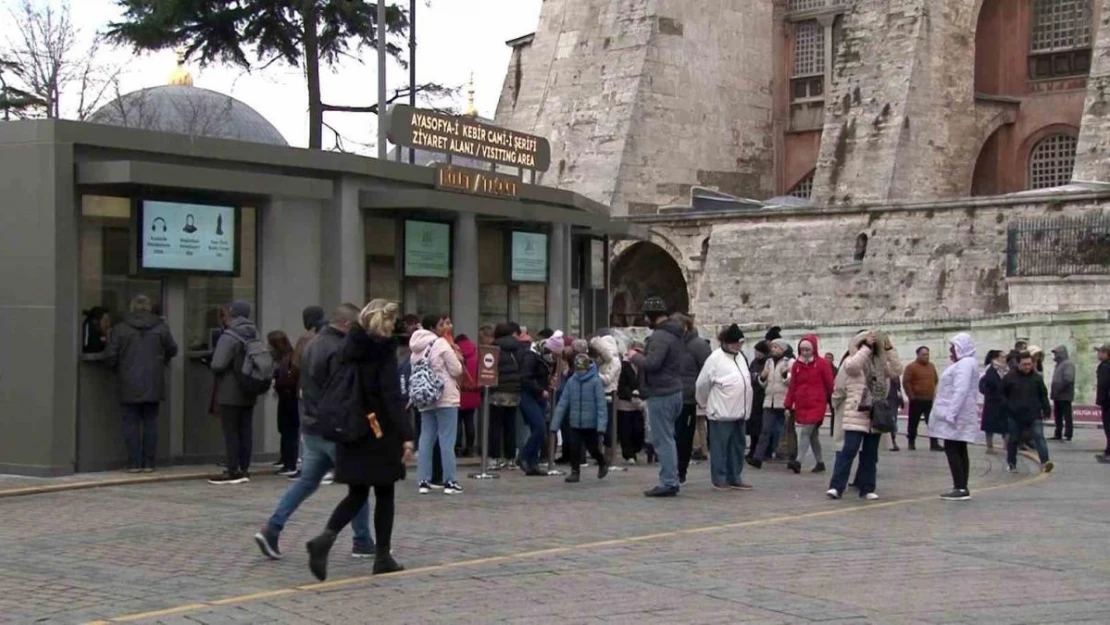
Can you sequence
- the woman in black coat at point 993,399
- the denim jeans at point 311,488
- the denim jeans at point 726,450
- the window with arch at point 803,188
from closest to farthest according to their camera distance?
the denim jeans at point 311,488, the denim jeans at point 726,450, the woman in black coat at point 993,399, the window with arch at point 803,188

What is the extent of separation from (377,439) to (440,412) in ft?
15.2

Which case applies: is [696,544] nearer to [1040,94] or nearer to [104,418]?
[104,418]

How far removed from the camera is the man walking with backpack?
14.4 meters

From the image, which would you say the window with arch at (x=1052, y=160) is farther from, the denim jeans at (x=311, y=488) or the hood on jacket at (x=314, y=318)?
the denim jeans at (x=311, y=488)

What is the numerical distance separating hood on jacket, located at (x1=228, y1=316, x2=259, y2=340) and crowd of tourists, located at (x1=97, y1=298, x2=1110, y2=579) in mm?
13

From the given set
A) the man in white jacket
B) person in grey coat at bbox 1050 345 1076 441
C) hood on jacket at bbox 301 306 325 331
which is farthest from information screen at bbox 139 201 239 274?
person in grey coat at bbox 1050 345 1076 441

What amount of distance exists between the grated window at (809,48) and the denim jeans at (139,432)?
105ft

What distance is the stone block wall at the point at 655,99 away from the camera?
4112 cm

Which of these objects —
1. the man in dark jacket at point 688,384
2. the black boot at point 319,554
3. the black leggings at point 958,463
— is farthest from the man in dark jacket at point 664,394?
the black boot at point 319,554

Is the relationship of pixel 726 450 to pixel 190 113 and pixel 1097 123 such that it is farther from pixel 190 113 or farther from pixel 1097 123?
pixel 190 113

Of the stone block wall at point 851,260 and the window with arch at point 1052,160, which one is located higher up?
the window with arch at point 1052,160

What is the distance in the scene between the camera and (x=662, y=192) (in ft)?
135

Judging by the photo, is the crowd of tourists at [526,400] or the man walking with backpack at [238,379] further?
the man walking with backpack at [238,379]

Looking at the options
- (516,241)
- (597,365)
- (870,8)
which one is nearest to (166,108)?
(870,8)
